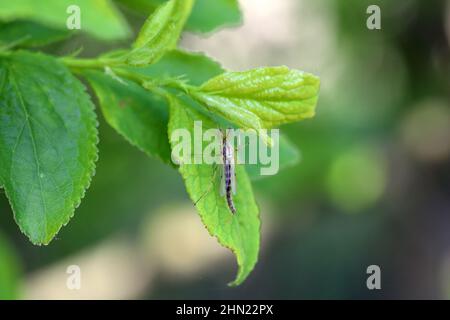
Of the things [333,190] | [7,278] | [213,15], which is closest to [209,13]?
[213,15]

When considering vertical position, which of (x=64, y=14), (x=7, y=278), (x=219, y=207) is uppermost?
(x=64, y=14)

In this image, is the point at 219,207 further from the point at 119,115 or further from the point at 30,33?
the point at 30,33

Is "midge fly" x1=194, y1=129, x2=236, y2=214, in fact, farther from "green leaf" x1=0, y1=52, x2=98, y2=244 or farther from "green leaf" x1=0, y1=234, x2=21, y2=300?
"green leaf" x1=0, y1=234, x2=21, y2=300

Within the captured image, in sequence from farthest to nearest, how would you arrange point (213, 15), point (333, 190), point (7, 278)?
point (333, 190) → point (7, 278) → point (213, 15)

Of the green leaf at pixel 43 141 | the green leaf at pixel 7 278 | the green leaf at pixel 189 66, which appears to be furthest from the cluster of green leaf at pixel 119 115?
the green leaf at pixel 7 278

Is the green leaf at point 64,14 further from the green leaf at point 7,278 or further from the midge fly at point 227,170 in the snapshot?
the green leaf at point 7,278
